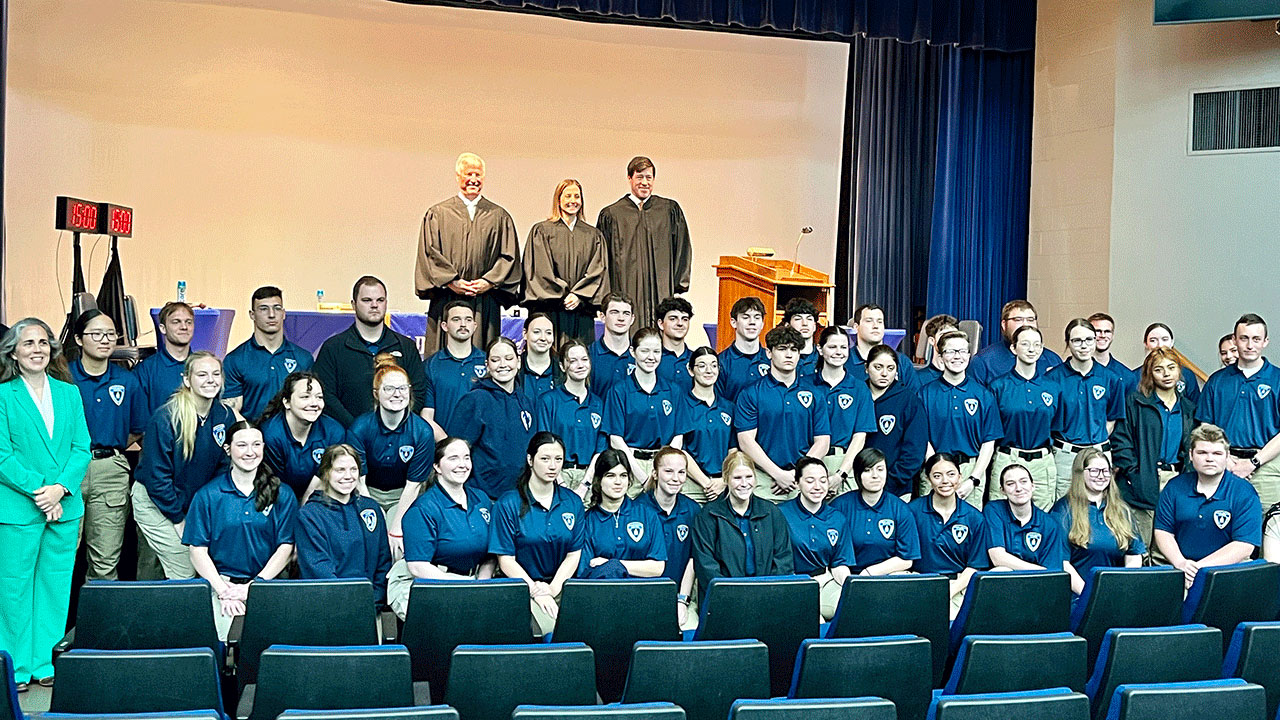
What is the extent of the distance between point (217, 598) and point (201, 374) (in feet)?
2.75

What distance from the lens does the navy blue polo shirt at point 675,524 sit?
195 inches

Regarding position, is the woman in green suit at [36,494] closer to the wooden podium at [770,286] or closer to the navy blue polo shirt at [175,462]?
the navy blue polo shirt at [175,462]

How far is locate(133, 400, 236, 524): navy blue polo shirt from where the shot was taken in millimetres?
4719

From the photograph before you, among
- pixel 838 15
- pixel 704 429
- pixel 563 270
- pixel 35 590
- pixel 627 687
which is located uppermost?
pixel 838 15

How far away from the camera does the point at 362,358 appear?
18.7ft

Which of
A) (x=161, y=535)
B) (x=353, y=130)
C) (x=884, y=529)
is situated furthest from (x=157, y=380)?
(x=353, y=130)

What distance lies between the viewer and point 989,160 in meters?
10.9

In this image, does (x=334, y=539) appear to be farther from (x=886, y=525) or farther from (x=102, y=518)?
(x=886, y=525)

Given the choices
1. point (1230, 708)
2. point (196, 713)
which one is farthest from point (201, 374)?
point (1230, 708)

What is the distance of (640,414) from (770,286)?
385 cm

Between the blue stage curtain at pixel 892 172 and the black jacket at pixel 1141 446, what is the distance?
5.28 m

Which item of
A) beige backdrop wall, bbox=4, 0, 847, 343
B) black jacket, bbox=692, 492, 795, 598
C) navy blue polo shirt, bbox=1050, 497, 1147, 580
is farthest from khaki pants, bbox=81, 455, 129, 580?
beige backdrop wall, bbox=4, 0, 847, 343

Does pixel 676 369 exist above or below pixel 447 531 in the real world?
above

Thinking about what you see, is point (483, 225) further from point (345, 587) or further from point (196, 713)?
point (196, 713)
